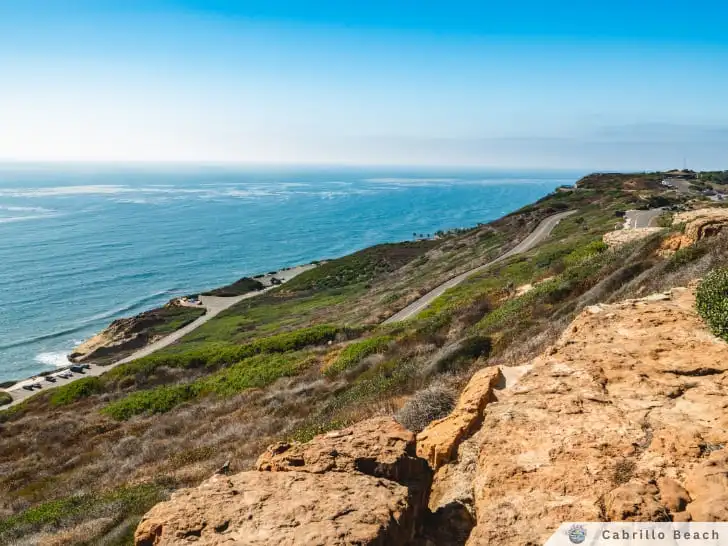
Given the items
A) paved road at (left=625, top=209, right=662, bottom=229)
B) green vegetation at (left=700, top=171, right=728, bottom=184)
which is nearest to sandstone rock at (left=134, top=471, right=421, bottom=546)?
paved road at (left=625, top=209, right=662, bottom=229)

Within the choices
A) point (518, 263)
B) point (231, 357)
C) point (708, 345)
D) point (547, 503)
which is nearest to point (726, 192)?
point (518, 263)

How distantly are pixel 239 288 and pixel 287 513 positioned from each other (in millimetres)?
80559

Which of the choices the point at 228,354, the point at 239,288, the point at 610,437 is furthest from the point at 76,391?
the point at 239,288

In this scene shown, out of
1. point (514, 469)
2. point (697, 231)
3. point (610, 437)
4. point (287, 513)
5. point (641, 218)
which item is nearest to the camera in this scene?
point (287, 513)

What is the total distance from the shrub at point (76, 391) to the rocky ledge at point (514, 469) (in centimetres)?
3095

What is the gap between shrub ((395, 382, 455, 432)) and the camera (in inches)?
411

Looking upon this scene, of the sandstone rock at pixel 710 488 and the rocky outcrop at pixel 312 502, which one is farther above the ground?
the sandstone rock at pixel 710 488

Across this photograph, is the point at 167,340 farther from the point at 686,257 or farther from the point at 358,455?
the point at 358,455

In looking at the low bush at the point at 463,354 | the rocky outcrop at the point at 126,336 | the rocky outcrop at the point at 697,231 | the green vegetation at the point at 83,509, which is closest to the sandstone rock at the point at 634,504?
the green vegetation at the point at 83,509

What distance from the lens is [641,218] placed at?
51.6 m

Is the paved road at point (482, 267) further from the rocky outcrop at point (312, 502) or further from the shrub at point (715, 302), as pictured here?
the rocky outcrop at point (312, 502)

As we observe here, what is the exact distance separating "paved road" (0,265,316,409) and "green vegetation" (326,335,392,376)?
104 feet

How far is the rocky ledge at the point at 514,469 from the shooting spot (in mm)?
5113

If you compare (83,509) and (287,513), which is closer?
(287,513)
